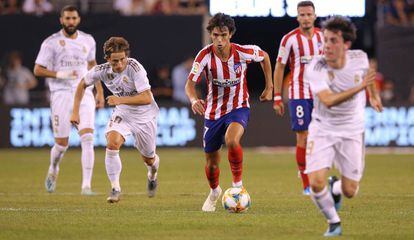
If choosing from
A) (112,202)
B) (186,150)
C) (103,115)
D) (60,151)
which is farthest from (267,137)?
(112,202)

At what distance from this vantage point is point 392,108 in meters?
24.8

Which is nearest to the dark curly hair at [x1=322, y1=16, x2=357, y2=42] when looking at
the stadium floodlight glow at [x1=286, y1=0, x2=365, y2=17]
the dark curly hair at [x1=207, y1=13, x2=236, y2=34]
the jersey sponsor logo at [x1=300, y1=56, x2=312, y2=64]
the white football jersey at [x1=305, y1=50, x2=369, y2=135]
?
the white football jersey at [x1=305, y1=50, x2=369, y2=135]

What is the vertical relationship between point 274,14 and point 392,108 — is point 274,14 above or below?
above

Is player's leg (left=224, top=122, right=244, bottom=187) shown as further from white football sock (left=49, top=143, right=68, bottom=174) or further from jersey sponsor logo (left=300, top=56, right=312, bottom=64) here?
white football sock (left=49, top=143, right=68, bottom=174)

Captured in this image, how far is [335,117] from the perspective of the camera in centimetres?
1004

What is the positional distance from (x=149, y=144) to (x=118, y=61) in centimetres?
137

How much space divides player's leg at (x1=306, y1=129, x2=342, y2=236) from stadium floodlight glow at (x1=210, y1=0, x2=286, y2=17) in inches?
485

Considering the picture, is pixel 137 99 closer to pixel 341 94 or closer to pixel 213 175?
pixel 213 175

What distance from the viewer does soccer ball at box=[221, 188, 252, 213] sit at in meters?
11.9

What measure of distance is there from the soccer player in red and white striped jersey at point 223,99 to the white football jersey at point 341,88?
7.73 ft

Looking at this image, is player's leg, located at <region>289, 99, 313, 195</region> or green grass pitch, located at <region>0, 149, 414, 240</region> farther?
player's leg, located at <region>289, 99, 313, 195</region>

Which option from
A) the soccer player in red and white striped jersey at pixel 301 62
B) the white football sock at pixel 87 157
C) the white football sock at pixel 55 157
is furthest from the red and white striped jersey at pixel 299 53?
the white football sock at pixel 55 157

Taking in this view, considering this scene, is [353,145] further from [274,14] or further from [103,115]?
[103,115]

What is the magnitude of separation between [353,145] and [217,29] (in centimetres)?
273
